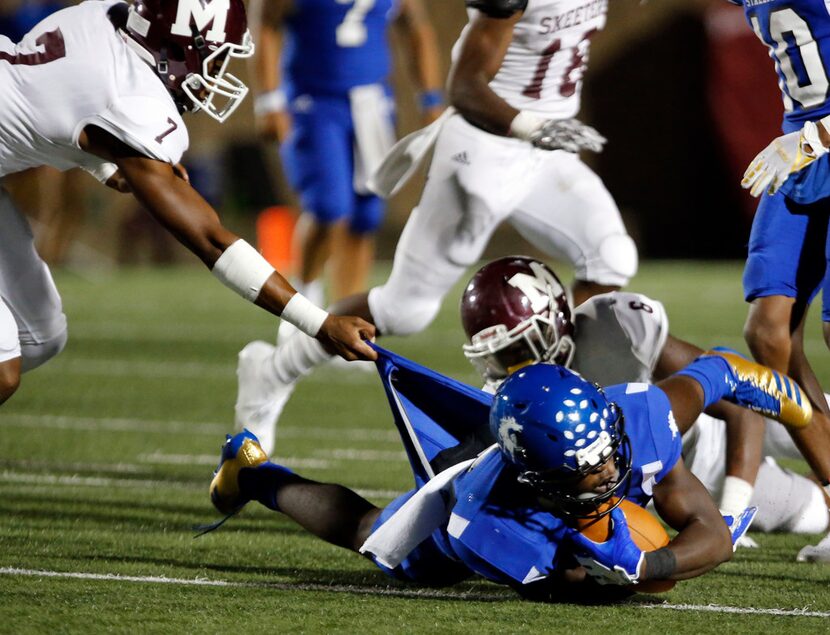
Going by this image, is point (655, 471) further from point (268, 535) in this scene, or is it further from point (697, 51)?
point (697, 51)

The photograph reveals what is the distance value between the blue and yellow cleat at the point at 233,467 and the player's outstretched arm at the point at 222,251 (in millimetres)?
417

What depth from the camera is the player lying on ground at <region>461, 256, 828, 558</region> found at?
3.54 m

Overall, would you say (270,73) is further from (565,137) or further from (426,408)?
(426,408)

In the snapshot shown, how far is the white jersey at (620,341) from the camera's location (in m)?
3.72

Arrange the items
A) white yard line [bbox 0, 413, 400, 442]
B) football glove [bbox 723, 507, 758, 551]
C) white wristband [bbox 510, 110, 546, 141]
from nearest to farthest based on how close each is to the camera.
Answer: football glove [bbox 723, 507, 758, 551]
white wristband [bbox 510, 110, 546, 141]
white yard line [bbox 0, 413, 400, 442]

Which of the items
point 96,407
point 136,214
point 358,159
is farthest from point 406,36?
point 136,214

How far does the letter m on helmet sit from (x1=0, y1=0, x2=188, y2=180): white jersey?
5.4 inches

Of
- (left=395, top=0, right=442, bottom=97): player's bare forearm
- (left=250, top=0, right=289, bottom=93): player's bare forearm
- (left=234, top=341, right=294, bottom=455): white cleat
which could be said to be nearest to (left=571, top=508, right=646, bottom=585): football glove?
(left=234, top=341, right=294, bottom=455): white cleat

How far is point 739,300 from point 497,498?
27.4ft

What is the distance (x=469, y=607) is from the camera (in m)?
3.06

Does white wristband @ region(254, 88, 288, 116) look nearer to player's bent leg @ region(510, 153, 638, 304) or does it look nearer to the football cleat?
player's bent leg @ region(510, 153, 638, 304)

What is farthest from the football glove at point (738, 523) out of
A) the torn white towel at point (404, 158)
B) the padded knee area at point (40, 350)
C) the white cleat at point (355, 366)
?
the white cleat at point (355, 366)

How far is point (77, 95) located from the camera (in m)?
3.47

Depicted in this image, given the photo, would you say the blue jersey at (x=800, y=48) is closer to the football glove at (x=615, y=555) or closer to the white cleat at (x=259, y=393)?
the football glove at (x=615, y=555)
